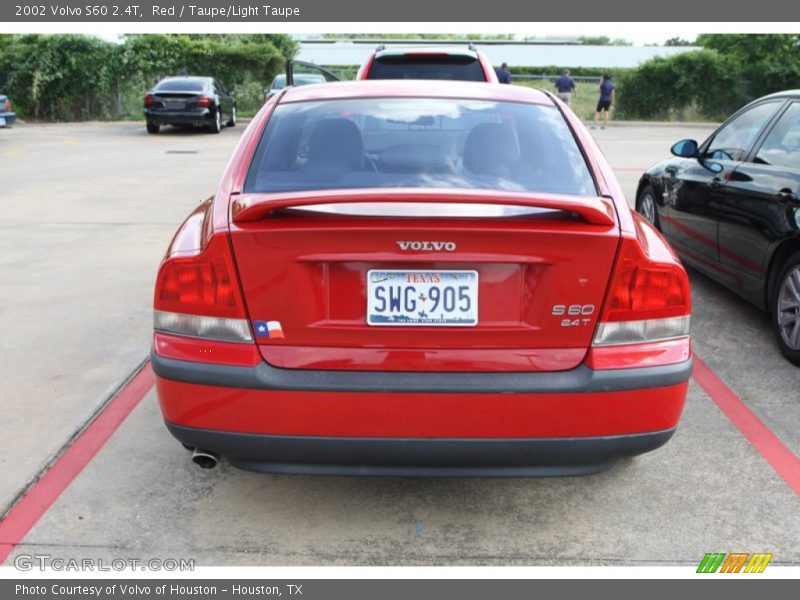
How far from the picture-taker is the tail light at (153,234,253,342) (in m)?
2.83

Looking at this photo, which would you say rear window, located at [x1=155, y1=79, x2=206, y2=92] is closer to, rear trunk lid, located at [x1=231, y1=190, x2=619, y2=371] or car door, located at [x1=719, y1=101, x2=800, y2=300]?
car door, located at [x1=719, y1=101, x2=800, y2=300]

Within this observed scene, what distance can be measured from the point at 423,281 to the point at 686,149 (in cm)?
399

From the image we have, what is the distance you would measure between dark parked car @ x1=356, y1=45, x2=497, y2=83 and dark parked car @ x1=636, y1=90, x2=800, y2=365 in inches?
142

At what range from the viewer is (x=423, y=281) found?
276cm

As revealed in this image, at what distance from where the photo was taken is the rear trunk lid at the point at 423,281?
2.73 metres

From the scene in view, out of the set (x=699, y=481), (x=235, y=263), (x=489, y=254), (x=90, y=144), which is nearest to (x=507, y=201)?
(x=489, y=254)

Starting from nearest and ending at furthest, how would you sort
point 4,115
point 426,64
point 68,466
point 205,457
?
point 205,457
point 68,466
point 426,64
point 4,115

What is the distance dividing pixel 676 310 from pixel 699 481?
1008 millimetres

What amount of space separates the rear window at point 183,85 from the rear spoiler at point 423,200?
2093 cm

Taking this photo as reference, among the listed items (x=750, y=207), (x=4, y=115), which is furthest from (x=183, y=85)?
(x=750, y=207)

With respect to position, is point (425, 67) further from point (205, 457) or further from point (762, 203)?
point (205, 457)

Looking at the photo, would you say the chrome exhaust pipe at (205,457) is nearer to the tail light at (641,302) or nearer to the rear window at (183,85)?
the tail light at (641,302)

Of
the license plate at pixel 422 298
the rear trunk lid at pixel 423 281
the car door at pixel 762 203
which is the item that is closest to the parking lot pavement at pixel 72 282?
the rear trunk lid at pixel 423 281

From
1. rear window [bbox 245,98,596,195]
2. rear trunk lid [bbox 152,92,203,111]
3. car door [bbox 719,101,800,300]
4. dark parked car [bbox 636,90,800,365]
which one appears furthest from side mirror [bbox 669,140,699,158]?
rear trunk lid [bbox 152,92,203,111]
